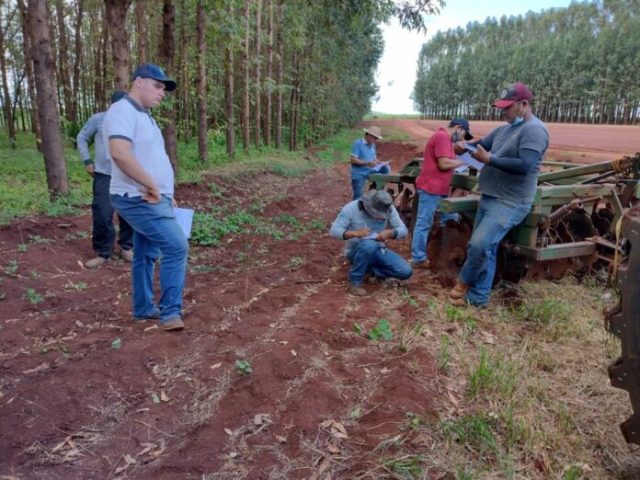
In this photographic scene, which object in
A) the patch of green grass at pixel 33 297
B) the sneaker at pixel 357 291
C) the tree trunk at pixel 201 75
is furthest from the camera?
the tree trunk at pixel 201 75

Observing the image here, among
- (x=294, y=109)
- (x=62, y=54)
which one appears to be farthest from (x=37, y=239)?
(x=294, y=109)

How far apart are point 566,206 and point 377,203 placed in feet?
6.50

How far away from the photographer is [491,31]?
4914 inches

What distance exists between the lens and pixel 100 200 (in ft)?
18.9

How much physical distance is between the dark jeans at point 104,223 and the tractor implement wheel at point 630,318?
16.6 feet

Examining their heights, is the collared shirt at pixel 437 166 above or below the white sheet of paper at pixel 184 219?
above

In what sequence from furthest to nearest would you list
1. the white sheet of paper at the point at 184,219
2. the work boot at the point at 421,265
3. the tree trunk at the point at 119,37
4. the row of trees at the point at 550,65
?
the row of trees at the point at 550,65
the tree trunk at the point at 119,37
the work boot at the point at 421,265
the white sheet of paper at the point at 184,219

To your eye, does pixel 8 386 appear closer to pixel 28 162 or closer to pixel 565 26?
pixel 28 162

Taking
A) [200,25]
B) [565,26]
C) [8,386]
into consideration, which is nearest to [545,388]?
[8,386]

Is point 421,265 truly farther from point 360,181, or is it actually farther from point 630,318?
point 630,318

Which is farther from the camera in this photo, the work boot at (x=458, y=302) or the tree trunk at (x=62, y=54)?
the tree trunk at (x=62, y=54)

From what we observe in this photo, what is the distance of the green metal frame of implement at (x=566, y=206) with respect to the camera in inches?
198

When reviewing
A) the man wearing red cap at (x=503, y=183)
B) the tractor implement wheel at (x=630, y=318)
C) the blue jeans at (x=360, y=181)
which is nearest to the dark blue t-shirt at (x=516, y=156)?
the man wearing red cap at (x=503, y=183)

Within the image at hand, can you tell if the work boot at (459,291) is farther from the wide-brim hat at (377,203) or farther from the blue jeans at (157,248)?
the blue jeans at (157,248)
